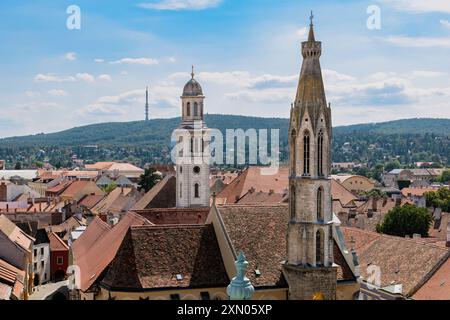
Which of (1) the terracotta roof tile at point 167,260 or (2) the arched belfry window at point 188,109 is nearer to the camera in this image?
(1) the terracotta roof tile at point 167,260

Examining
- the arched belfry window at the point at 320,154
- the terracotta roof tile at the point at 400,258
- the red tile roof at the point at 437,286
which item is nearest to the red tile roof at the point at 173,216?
the terracotta roof tile at the point at 400,258

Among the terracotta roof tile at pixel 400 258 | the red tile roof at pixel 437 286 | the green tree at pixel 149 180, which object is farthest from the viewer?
the green tree at pixel 149 180

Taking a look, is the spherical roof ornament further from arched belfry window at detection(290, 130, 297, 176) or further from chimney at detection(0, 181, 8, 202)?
chimney at detection(0, 181, 8, 202)

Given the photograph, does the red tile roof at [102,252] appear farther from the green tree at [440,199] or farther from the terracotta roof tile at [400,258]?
the green tree at [440,199]

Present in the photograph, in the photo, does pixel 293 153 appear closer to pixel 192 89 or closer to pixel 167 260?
pixel 167 260

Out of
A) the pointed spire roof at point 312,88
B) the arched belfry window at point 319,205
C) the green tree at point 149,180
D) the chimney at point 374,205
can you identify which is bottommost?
the chimney at point 374,205

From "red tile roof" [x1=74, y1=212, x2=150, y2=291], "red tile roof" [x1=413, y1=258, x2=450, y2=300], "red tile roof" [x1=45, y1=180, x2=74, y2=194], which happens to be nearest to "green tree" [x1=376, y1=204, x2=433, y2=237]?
"red tile roof" [x1=413, y1=258, x2=450, y2=300]
